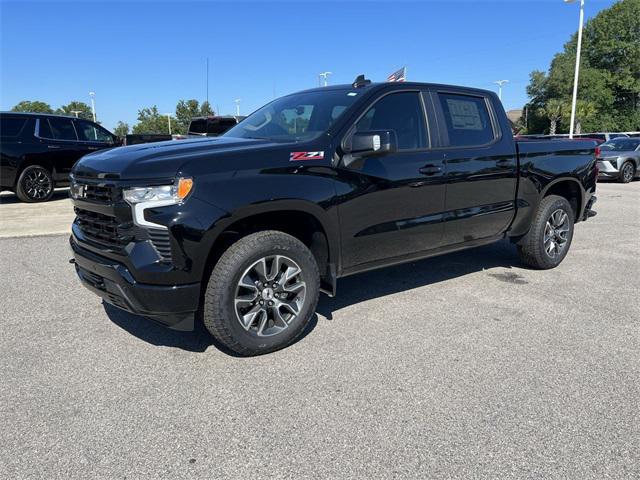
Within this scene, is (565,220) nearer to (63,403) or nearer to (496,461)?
(496,461)

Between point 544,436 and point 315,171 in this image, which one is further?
point 315,171

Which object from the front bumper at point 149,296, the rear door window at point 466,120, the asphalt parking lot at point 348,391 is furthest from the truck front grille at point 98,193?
the rear door window at point 466,120

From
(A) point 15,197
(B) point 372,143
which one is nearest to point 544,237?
(B) point 372,143

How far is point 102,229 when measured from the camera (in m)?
3.37

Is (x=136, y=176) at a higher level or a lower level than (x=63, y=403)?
higher

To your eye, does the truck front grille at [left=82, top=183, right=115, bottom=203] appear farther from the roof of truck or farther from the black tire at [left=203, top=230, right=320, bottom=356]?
the roof of truck

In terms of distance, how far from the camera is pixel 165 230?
302 centimetres

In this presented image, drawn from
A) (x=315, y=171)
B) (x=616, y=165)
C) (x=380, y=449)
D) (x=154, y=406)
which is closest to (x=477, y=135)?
(x=315, y=171)

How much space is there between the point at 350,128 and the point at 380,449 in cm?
227

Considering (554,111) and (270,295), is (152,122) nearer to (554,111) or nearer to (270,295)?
(554,111)

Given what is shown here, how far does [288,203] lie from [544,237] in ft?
11.1

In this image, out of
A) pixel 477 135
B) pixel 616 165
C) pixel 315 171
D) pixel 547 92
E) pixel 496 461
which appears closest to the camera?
pixel 496 461

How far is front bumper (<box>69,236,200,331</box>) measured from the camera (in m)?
3.07

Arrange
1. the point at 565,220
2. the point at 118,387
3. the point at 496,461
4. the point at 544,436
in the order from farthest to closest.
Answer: the point at 565,220, the point at 118,387, the point at 544,436, the point at 496,461
